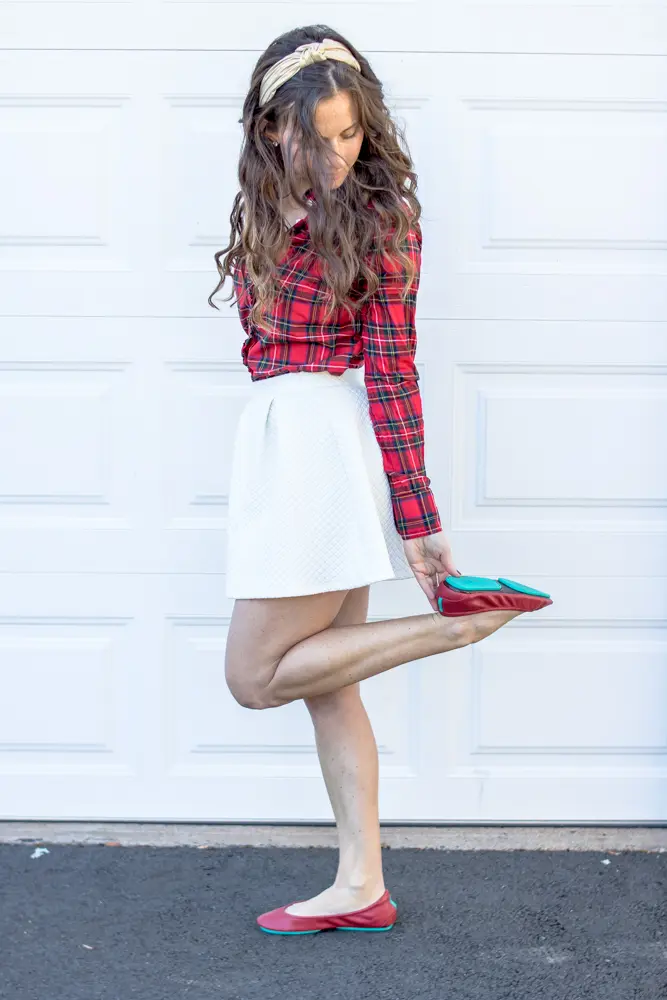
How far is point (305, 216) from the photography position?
74.9 inches

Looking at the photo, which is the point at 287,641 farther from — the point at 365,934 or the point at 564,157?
the point at 564,157

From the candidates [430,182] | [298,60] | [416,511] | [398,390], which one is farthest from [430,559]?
[430,182]

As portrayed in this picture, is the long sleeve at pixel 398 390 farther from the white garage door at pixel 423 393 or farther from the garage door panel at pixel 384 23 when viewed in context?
the garage door panel at pixel 384 23

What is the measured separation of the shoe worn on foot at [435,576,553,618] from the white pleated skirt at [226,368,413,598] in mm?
119

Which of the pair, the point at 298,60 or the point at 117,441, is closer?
the point at 298,60

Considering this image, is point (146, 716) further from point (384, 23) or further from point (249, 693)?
point (384, 23)

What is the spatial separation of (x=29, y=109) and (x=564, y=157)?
4.36ft

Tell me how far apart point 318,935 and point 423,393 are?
1287 mm

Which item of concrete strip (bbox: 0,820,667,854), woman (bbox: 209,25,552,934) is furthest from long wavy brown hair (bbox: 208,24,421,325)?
concrete strip (bbox: 0,820,667,854)

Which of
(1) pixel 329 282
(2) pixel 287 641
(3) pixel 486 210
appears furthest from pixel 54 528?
(3) pixel 486 210

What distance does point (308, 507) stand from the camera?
1.93 m

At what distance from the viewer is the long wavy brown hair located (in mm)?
1814

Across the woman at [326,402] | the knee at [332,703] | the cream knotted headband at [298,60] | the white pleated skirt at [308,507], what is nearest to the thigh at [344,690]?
the knee at [332,703]

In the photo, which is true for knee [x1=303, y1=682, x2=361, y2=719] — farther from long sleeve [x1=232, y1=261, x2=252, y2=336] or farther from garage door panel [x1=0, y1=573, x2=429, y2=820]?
long sleeve [x1=232, y1=261, x2=252, y2=336]
